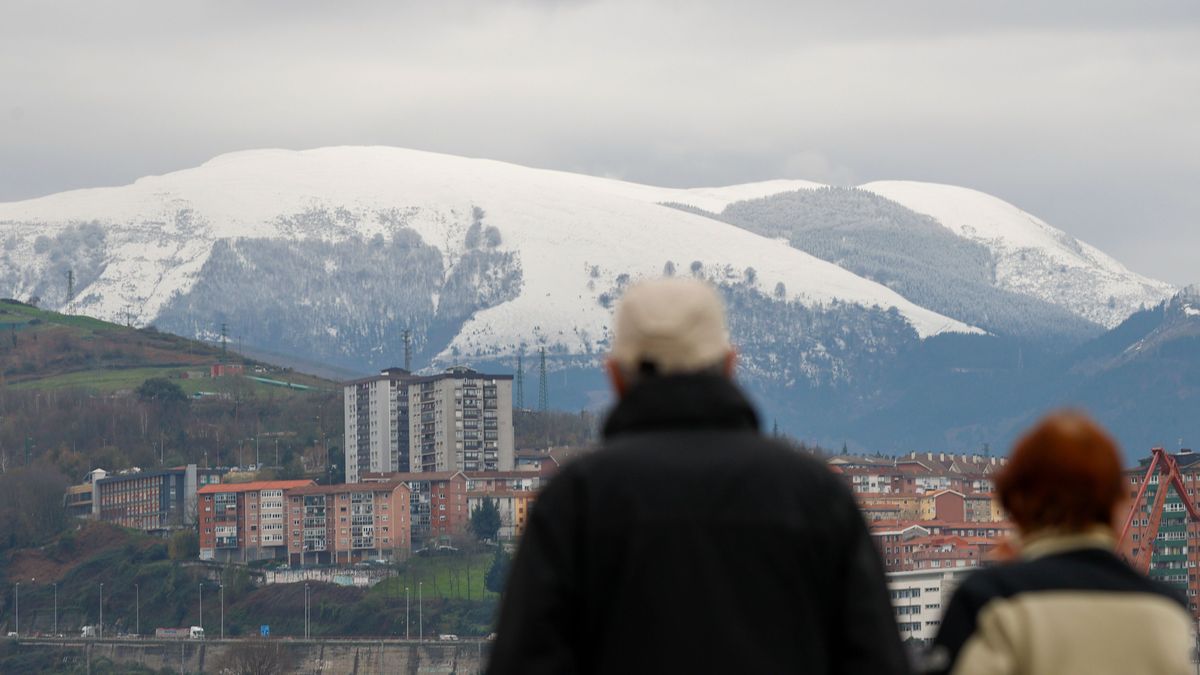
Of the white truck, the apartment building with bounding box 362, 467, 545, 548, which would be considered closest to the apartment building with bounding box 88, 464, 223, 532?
the apartment building with bounding box 362, 467, 545, 548

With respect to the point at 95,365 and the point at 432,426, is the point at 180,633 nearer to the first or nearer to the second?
the point at 432,426

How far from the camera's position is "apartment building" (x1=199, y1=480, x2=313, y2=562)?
143625 mm

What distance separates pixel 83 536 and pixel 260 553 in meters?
13.0

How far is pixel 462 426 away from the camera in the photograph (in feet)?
541

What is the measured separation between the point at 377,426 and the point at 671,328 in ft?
546

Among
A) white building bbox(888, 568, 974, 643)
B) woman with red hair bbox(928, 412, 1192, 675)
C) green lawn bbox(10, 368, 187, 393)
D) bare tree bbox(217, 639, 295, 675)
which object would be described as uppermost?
green lawn bbox(10, 368, 187, 393)

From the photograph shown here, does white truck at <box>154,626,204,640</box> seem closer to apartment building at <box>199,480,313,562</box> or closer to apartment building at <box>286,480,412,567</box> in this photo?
apartment building at <box>199,480,313,562</box>

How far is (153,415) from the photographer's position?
Answer: 175 meters

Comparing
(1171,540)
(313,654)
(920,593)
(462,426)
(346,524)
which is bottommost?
(313,654)

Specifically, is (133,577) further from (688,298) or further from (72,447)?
(688,298)

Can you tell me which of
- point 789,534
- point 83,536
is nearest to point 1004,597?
point 789,534

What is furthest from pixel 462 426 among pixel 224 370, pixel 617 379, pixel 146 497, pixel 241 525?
pixel 617 379

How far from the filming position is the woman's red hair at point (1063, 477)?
4.35 m

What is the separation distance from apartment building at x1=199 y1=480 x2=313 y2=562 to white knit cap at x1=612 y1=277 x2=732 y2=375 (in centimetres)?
13966
